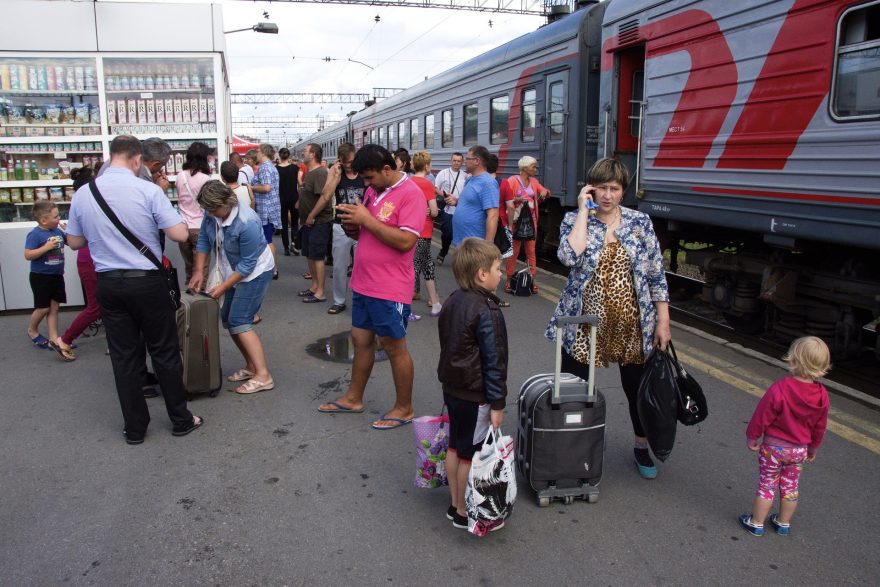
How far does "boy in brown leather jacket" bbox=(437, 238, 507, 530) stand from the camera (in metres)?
2.95

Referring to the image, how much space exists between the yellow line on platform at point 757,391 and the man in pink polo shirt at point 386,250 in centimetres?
246

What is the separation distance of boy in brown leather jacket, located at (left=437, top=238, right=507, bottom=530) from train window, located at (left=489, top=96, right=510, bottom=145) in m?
8.47

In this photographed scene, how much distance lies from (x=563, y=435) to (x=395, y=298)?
1422mm

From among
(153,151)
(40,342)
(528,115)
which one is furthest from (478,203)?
(40,342)

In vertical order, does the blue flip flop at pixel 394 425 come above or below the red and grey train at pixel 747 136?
below

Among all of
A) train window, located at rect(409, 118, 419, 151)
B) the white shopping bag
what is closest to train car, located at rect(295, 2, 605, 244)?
train window, located at rect(409, 118, 419, 151)

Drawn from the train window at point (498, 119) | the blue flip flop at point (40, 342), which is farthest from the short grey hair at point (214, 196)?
the train window at point (498, 119)

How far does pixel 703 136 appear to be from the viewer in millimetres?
6305

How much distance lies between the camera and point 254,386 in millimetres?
5051

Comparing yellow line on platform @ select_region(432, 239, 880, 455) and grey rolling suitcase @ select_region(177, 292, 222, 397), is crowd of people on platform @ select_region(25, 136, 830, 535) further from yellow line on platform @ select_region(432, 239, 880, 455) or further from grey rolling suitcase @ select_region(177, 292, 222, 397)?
yellow line on platform @ select_region(432, 239, 880, 455)

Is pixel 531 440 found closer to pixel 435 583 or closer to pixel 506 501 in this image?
pixel 506 501

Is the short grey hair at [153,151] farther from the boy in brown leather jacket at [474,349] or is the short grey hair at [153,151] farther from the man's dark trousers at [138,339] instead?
the boy in brown leather jacket at [474,349]

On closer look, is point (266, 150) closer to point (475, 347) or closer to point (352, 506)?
point (352, 506)

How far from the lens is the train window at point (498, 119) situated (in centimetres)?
1111
